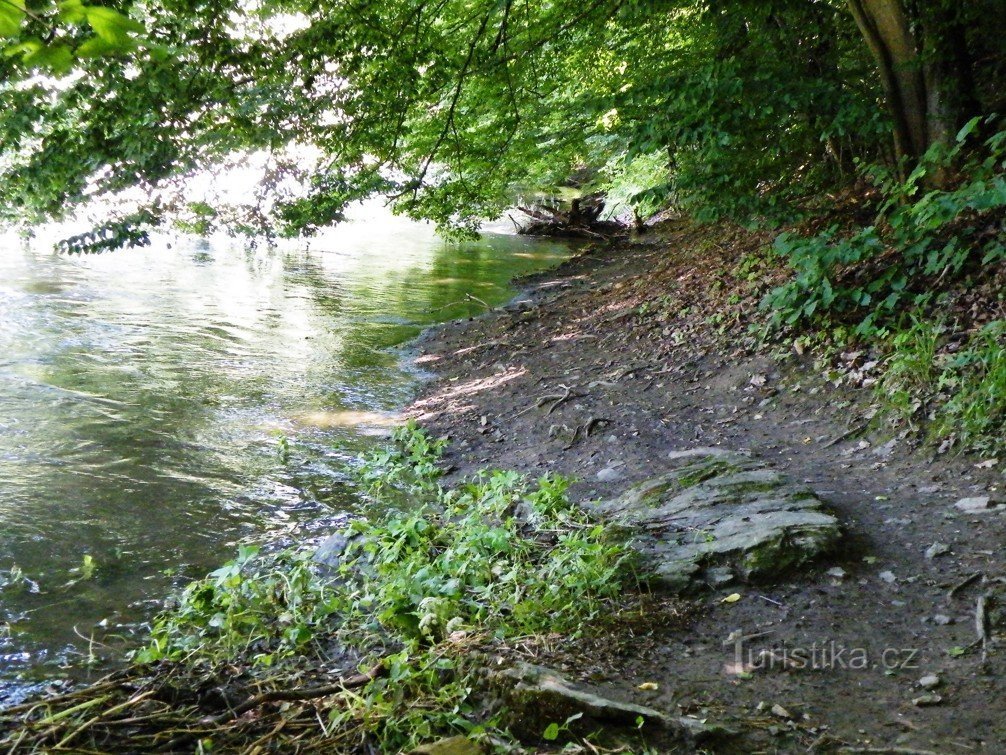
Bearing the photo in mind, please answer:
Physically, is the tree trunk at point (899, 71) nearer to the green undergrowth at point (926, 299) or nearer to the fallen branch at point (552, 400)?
the green undergrowth at point (926, 299)

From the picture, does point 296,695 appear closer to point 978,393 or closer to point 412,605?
point 412,605

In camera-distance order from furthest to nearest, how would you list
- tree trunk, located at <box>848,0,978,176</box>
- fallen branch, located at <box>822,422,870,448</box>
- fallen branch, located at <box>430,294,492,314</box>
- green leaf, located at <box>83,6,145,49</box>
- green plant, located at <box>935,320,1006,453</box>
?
fallen branch, located at <box>430,294,492,314</box> → tree trunk, located at <box>848,0,978,176</box> → fallen branch, located at <box>822,422,870,448</box> → green plant, located at <box>935,320,1006,453</box> → green leaf, located at <box>83,6,145,49</box>

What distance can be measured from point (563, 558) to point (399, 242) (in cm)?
2227

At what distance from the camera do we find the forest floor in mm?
2887

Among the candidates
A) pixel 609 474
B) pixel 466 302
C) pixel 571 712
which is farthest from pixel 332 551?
pixel 466 302

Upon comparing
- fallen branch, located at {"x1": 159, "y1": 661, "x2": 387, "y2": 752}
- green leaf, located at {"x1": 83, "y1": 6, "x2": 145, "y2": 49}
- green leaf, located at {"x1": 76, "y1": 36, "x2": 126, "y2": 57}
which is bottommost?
fallen branch, located at {"x1": 159, "y1": 661, "x2": 387, "y2": 752}

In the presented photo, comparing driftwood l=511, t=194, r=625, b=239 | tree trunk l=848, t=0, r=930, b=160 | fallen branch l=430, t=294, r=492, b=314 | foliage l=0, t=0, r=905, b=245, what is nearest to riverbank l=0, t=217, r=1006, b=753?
foliage l=0, t=0, r=905, b=245

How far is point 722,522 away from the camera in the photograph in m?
4.36

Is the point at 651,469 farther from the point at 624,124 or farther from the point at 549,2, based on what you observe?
the point at 549,2

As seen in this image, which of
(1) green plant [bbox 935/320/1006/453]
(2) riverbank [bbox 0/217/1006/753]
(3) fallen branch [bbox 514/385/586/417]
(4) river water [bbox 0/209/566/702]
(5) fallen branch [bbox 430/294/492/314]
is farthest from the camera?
(5) fallen branch [bbox 430/294/492/314]

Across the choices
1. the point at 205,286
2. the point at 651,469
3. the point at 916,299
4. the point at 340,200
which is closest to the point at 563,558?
the point at 651,469

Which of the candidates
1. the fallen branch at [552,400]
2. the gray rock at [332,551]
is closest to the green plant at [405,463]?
the fallen branch at [552,400]

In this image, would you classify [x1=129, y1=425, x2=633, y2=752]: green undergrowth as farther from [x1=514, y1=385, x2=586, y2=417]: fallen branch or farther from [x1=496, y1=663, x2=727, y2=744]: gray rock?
[x1=514, y1=385, x2=586, y2=417]: fallen branch

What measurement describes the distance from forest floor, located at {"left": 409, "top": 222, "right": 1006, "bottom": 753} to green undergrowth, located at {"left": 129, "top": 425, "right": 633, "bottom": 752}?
0.37 metres
